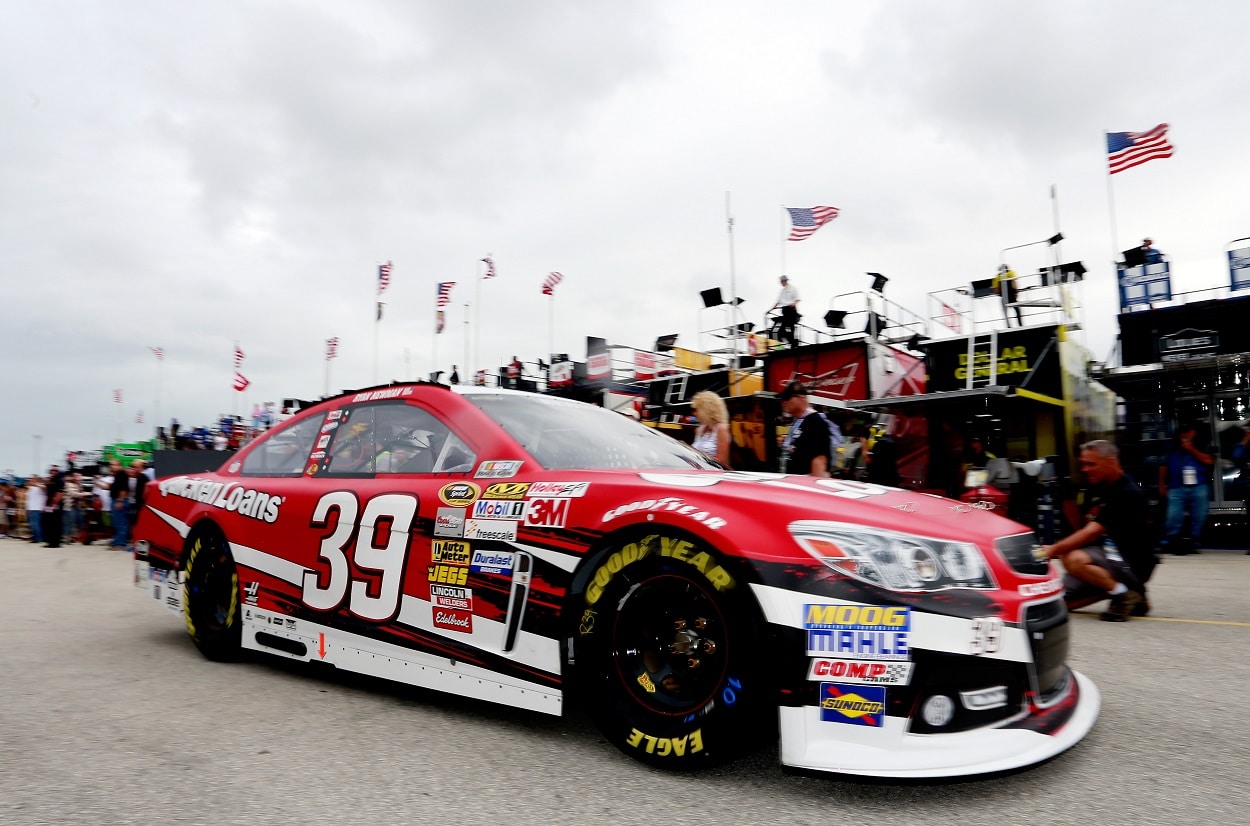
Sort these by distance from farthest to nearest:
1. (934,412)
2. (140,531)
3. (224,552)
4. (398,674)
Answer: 1. (934,412)
2. (140,531)
3. (224,552)
4. (398,674)

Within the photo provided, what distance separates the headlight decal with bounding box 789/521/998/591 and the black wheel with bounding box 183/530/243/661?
122 inches

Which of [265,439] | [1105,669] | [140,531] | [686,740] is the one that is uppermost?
[265,439]

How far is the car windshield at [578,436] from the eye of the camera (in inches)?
129

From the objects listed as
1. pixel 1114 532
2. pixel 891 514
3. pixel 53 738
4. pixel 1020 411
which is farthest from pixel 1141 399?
pixel 53 738

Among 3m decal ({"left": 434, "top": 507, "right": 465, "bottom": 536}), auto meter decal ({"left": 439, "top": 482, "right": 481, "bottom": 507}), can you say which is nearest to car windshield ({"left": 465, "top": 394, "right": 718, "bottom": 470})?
auto meter decal ({"left": 439, "top": 482, "right": 481, "bottom": 507})

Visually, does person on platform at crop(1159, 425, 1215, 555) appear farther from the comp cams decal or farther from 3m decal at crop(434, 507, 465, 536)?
3m decal at crop(434, 507, 465, 536)

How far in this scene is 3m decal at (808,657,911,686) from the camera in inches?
87.3

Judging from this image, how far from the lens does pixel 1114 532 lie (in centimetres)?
532

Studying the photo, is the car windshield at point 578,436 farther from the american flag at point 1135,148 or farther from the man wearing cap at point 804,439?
the american flag at point 1135,148

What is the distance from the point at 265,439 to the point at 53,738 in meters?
1.88

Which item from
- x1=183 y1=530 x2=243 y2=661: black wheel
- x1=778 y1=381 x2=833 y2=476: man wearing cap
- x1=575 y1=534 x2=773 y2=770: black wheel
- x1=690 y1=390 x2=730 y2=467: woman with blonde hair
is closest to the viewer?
x1=575 y1=534 x2=773 y2=770: black wheel

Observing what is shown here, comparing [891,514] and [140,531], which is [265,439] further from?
[891,514]

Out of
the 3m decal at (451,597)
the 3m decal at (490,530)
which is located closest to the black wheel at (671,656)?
the 3m decal at (490,530)

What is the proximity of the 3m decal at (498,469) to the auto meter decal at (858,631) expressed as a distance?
1.28 metres
